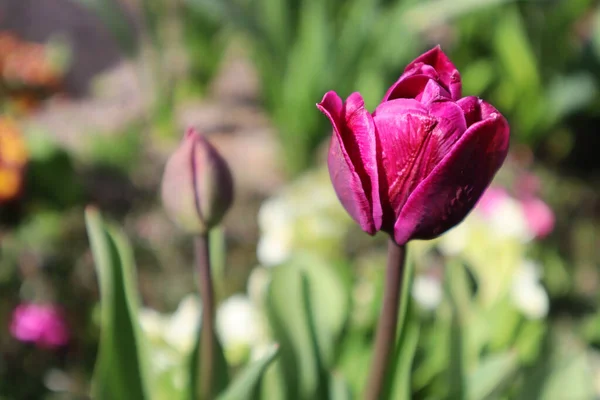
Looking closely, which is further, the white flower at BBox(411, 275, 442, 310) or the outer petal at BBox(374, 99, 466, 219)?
the white flower at BBox(411, 275, 442, 310)

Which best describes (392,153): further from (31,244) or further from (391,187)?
(31,244)

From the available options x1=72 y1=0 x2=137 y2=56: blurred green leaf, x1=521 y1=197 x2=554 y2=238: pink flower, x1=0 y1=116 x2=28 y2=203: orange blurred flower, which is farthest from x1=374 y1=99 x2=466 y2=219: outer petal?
x1=72 y1=0 x2=137 y2=56: blurred green leaf

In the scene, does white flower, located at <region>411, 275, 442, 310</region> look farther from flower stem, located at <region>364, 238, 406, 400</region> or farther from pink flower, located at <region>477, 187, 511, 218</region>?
flower stem, located at <region>364, 238, 406, 400</region>

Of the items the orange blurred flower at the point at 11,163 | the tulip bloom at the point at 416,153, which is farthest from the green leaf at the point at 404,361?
the orange blurred flower at the point at 11,163

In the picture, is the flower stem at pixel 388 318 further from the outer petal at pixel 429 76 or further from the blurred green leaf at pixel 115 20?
the blurred green leaf at pixel 115 20

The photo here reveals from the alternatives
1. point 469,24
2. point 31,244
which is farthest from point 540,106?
point 31,244
